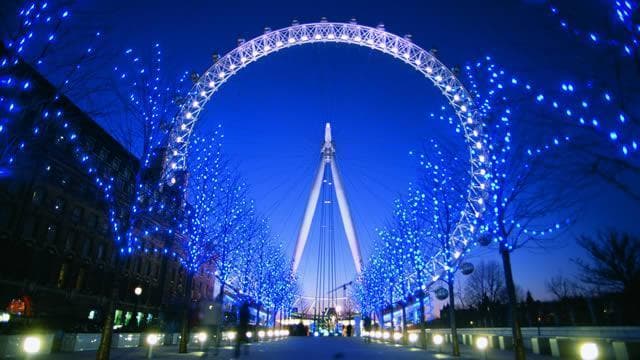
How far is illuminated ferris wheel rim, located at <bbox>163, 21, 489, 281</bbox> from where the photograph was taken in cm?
2880

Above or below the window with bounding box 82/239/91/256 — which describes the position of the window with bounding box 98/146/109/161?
above

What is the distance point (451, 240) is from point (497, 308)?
53.3 meters

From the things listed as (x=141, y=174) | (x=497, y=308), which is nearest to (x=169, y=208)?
(x=141, y=174)

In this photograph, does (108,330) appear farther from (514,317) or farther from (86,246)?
(86,246)

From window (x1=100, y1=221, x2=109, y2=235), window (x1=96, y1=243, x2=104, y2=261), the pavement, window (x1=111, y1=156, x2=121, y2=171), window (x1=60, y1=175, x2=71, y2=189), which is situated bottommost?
the pavement

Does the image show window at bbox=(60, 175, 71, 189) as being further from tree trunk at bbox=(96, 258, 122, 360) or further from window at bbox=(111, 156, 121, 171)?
tree trunk at bbox=(96, 258, 122, 360)

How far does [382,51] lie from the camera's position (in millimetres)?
34969

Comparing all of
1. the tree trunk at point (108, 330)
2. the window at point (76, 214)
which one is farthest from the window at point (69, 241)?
the tree trunk at point (108, 330)

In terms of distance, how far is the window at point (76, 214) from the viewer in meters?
43.0

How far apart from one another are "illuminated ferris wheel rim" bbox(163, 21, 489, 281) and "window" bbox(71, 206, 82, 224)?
2106 centimetres

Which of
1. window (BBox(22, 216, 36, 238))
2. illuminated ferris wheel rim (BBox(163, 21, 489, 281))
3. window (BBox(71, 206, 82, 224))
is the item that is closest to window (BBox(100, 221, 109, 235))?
window (BBox(71, 206, 82, 224))

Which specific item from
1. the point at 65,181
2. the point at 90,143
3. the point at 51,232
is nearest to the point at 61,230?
the point at 51,232

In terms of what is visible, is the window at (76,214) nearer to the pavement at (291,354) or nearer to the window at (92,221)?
the window at (92,221)

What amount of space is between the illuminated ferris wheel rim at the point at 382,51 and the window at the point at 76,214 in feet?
69.1
